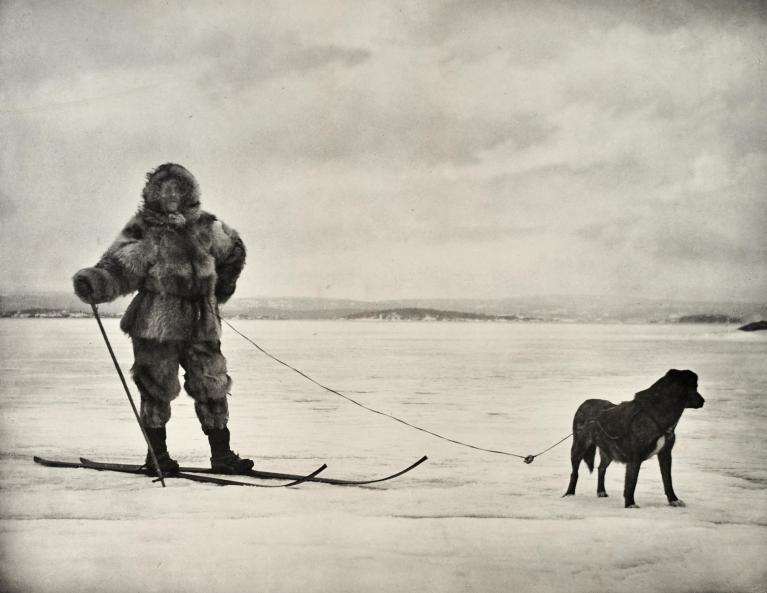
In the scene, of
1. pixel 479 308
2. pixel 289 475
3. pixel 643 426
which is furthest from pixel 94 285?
pixel 643 426

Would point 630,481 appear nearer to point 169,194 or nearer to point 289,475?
point 289,475

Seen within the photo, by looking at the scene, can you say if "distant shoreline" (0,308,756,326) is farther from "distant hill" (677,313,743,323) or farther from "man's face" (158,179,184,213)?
"man's face" (158,179,184,213)

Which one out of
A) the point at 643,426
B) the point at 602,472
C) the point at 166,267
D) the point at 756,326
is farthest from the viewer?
the point at 756,326

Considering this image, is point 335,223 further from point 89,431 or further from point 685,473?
point 685,473

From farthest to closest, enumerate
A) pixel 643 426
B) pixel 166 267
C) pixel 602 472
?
1. pixel 166 267
2. pixel 602 472
3. pixel 643 426

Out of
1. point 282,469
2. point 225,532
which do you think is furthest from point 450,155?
point 225,532

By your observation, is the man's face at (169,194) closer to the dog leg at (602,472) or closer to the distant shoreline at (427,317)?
the distant shoreline at (427,317)
